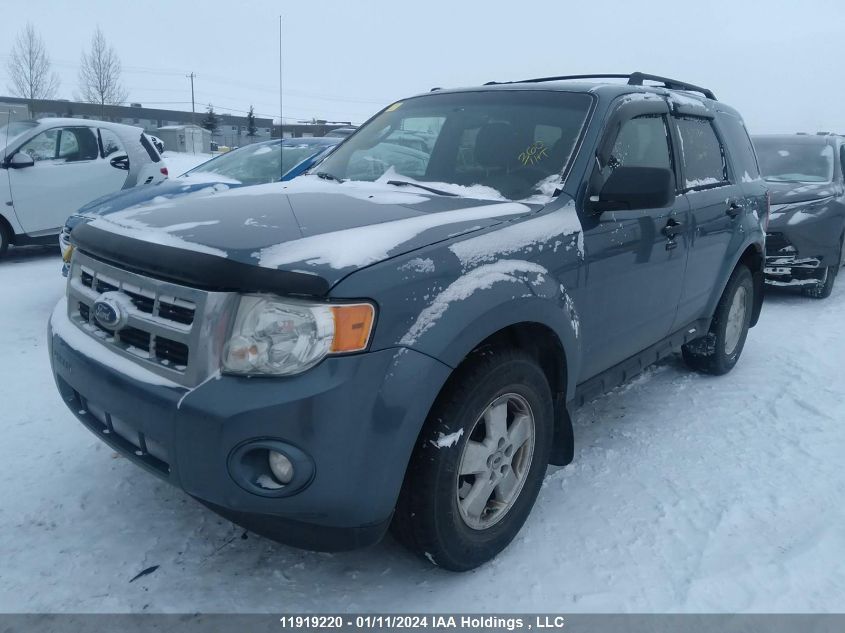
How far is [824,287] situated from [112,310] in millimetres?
7295

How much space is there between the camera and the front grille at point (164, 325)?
6.46ft

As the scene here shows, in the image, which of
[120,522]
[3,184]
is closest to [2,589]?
A: [120,522]

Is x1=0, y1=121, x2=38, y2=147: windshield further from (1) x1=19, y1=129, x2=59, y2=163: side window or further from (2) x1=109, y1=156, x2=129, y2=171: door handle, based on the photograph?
(2) x1=109, y1=156, x2=129, y2=171: door handle

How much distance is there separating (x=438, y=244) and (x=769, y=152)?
25.3ft

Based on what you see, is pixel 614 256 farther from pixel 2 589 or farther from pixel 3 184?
pixel 3 184

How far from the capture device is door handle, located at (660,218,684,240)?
337 centimetres

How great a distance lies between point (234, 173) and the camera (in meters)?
6.67

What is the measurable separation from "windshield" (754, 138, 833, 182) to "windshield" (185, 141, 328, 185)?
532cm

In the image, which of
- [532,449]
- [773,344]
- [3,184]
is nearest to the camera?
[532,449]

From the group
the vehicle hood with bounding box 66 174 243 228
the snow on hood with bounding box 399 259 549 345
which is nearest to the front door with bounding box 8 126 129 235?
the vehicle hood with bounding box 66 174 243 228

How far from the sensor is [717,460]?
3.42m

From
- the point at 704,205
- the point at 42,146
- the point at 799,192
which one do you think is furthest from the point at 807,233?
the point at 42,146

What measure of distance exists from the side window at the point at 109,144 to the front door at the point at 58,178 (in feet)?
0.23

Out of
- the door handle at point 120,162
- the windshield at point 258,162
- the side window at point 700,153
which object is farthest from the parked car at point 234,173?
the side window at point 700,153
